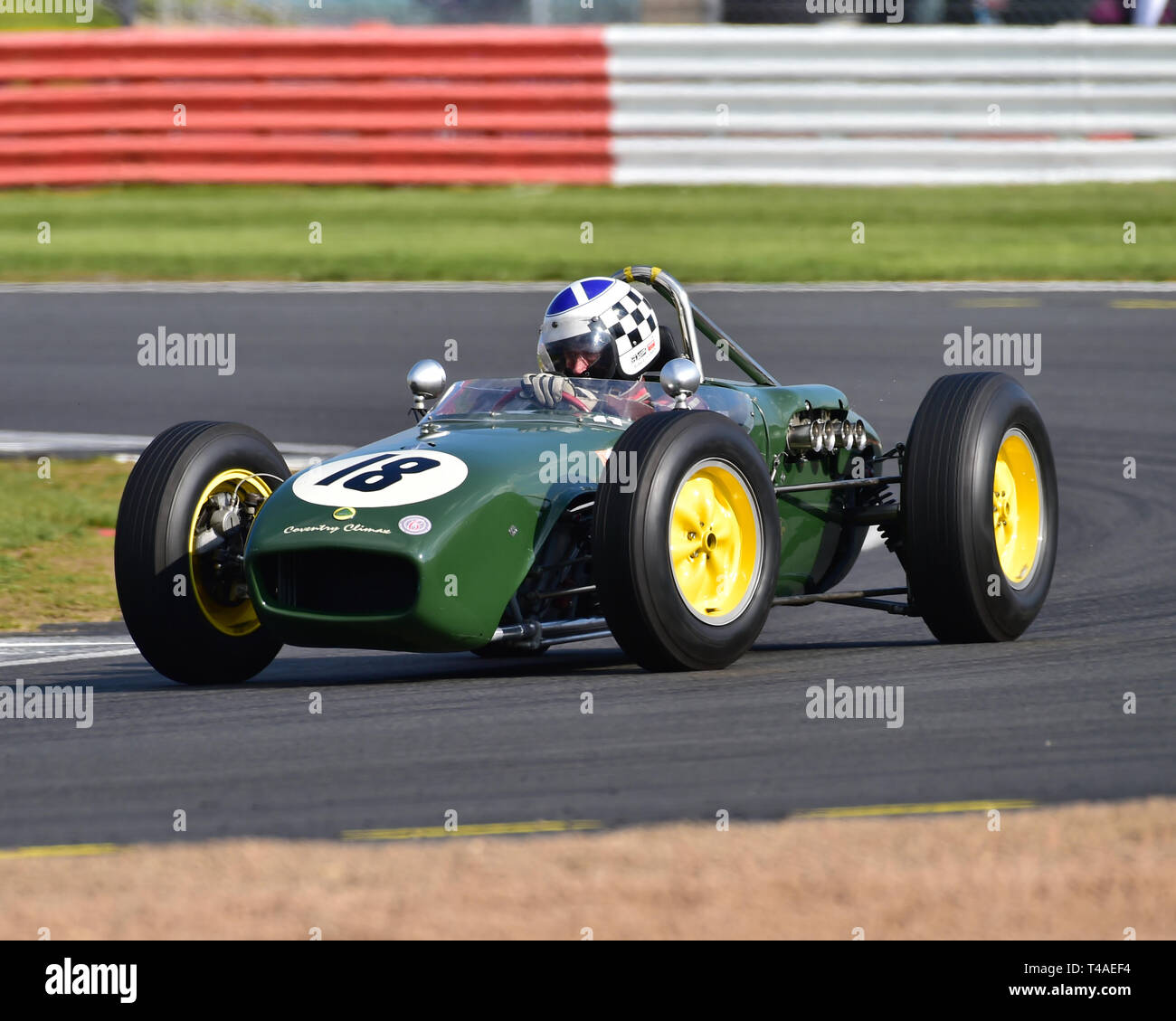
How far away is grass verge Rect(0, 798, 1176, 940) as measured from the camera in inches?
164

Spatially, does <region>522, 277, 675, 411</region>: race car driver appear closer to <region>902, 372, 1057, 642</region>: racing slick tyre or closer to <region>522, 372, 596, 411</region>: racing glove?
<region>522, 372, 596, 411</region>: racing glove

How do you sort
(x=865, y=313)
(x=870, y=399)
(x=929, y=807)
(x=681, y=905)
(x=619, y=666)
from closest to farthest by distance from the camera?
(x=681, y=905)
(x=929, y=807)
(x=619, y=666)
(x=870, y=399)
(x=865, y=313)

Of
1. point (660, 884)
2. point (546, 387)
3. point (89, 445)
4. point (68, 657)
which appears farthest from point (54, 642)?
point (660, 884)

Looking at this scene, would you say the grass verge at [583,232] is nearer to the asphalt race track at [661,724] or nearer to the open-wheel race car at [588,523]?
the asphalt race track at [661,724]

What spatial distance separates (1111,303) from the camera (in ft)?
49.0

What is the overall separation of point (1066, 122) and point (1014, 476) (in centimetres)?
1084

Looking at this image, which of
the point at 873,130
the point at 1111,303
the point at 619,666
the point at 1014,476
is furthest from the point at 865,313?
the point at 619,666

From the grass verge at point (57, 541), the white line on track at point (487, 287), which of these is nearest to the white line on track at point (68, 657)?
the grass verge at point (57, 541)

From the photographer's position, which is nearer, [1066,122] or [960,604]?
[960,604]

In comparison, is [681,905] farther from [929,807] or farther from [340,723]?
[340,723]

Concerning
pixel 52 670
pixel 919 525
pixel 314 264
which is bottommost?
pixel 52 670

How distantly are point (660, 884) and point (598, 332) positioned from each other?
324 cm

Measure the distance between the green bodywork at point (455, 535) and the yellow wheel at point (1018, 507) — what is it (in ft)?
5.00

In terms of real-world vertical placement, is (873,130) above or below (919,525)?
above
